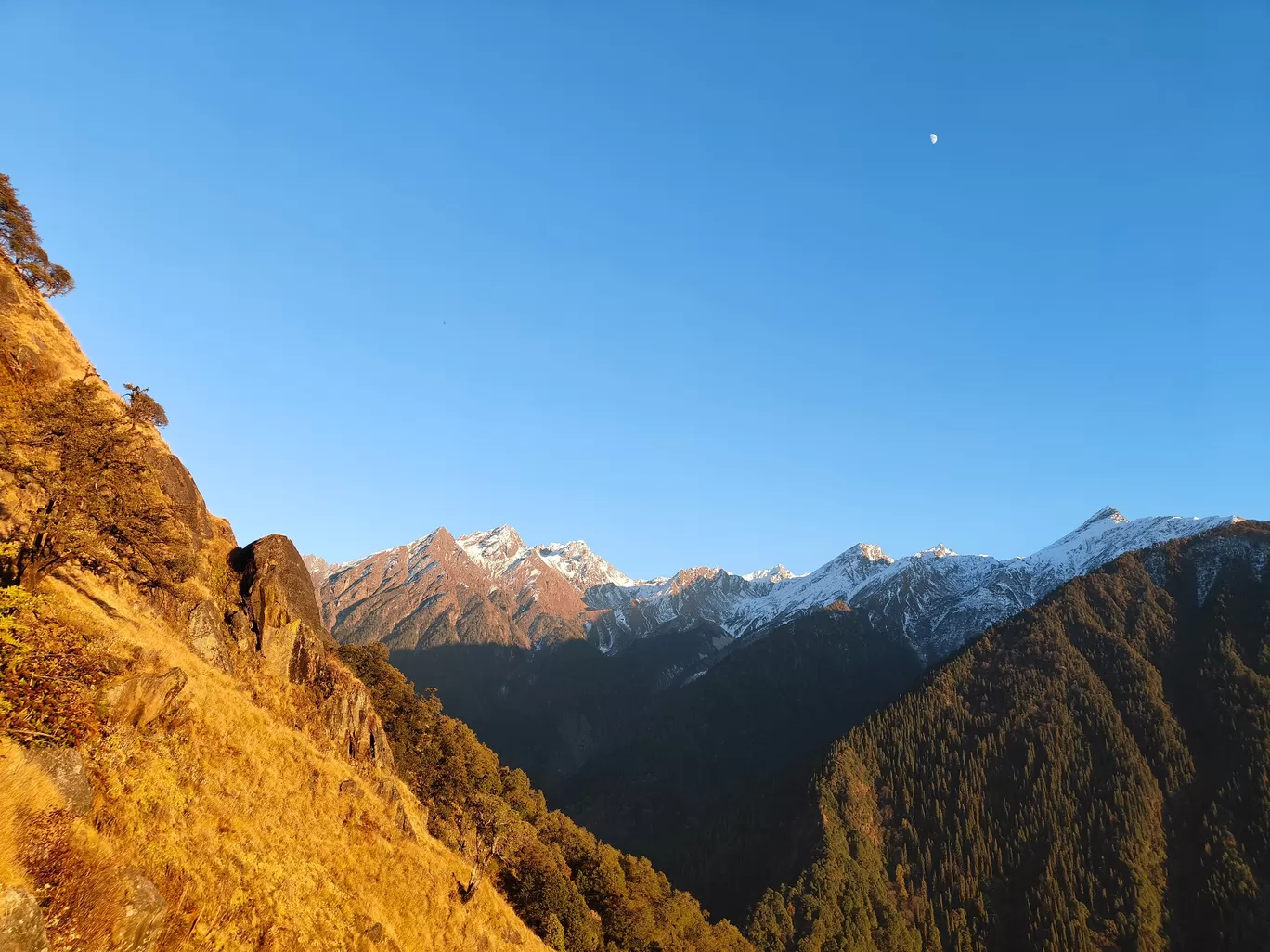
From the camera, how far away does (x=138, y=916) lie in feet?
59.1

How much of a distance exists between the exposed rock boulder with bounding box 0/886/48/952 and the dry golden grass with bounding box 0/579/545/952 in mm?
1884

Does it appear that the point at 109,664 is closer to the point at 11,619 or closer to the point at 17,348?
the point at 11,619

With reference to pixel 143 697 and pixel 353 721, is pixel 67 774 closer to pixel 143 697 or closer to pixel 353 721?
pixel 143 697

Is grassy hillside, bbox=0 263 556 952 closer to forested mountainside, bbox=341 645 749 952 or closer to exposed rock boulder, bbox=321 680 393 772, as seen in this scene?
exposed rock boulder, bbox=321 680 393 772

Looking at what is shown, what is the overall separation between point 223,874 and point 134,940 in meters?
7.34

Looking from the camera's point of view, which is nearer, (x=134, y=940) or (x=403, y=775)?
(x=134, y=940)

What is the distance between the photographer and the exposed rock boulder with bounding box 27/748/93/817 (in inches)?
763

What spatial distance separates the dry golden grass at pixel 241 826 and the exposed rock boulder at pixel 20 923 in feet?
6.18

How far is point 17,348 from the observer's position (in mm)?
44656

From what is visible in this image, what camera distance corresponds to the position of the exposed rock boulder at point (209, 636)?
43625 millimetres

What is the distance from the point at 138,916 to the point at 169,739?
12.9 meters

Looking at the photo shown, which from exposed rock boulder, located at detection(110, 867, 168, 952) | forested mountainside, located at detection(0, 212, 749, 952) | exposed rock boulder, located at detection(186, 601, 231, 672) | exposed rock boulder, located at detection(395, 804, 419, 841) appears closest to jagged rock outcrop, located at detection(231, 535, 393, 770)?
forested mountainside, located at detection(0, 212, 749, 952)

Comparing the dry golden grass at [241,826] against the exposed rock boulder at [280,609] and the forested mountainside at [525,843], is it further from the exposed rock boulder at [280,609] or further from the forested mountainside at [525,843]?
the forested mountainside at [525,843]

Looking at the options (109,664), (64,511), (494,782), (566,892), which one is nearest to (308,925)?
(109,664)
